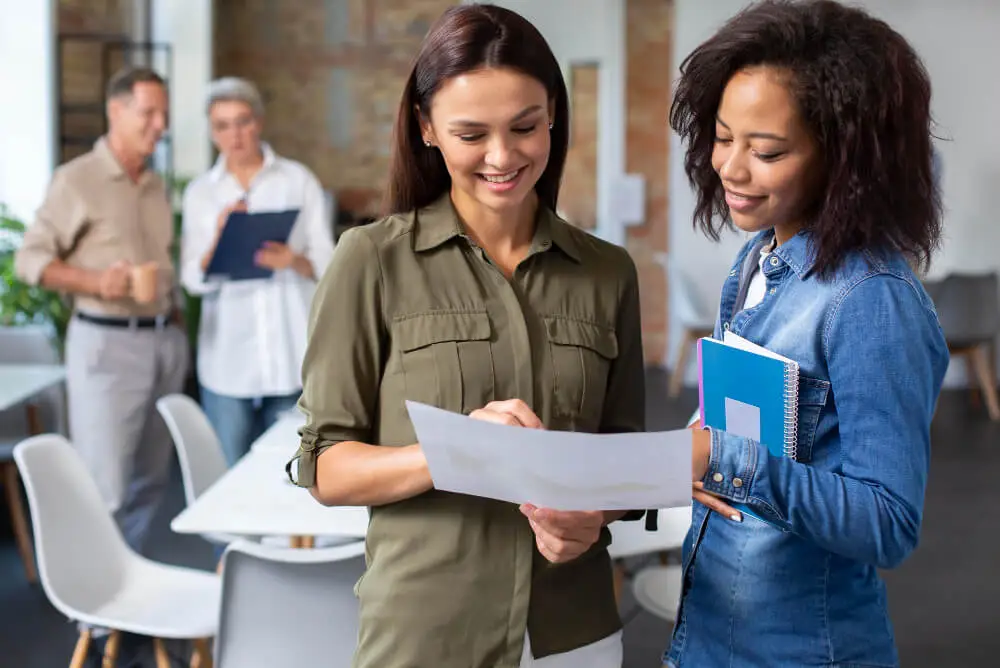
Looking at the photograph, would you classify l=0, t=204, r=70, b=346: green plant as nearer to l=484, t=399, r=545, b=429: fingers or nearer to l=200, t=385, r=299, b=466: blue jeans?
l=200, t=385, r=299, b=466: blue jeans

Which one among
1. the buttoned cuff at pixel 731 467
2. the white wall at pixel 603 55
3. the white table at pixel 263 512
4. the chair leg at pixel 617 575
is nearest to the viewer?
the buttoned cuff at pixel 731 467

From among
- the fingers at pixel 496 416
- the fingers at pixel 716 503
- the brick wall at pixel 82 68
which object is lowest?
the fingers at pixel 716 503

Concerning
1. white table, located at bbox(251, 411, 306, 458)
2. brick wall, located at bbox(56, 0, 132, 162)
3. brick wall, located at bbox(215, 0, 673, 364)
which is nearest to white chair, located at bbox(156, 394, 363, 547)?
white table, located at bbox(251, 411, 306, 458)

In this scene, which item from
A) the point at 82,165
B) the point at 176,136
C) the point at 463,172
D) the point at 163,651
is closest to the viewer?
the point at 463,172

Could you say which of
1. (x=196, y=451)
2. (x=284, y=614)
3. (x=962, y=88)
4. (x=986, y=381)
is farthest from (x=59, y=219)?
(x=962, y=88)

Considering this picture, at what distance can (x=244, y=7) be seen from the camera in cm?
1117

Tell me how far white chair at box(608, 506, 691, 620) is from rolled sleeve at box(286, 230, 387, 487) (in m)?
1.28

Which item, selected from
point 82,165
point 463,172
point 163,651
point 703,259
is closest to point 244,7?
point 703,259

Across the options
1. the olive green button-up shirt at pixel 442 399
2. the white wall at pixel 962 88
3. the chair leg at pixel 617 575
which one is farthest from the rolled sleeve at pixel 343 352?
the white wall at pixel 962 88

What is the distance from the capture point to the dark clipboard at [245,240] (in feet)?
12.6

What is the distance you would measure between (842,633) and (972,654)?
2884 millimetres

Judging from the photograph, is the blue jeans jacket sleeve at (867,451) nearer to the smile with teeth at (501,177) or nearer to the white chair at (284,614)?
the smile with teeth at (501,177)

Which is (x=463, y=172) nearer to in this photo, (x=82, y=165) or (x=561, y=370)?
(x=561, y=370)

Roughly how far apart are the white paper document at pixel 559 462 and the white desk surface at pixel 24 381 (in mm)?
3279
